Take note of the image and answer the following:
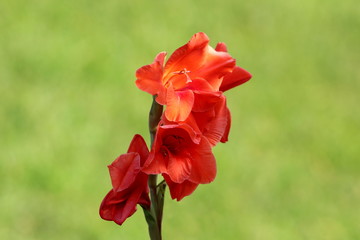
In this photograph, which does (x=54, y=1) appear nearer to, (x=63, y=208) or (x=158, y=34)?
(x=158, y=34)

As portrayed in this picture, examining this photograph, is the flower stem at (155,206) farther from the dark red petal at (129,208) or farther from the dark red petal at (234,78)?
the dark red petal at (234,78)

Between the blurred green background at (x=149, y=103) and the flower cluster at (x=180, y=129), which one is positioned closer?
the flower cluster at (x=180, y=129)

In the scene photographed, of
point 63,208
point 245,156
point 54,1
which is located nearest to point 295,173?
point 245,156

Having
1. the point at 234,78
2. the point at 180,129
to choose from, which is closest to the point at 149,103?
the point at 234,78

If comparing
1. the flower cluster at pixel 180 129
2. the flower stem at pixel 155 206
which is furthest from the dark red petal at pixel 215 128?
the flower stem at pixel 155 206

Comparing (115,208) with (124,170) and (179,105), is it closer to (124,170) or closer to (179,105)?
(124,170)


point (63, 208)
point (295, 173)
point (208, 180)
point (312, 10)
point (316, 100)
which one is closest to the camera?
point (208, 180)
